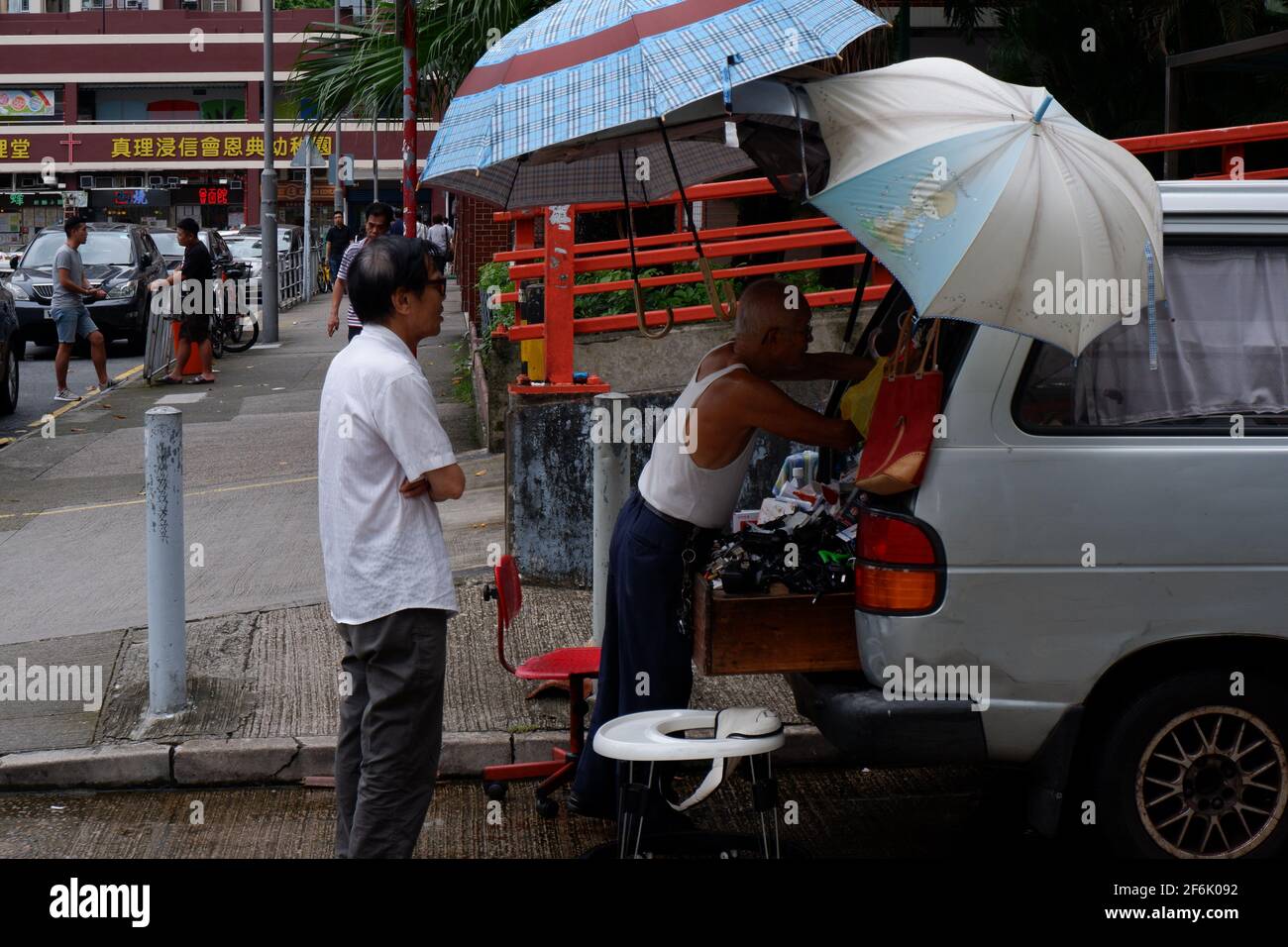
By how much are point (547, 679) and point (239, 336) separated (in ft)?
53.9

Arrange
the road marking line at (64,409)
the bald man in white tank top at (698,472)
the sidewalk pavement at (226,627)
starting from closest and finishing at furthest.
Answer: the bald man in white tank top at (698,472) < the sidewalk pavement at (226,627) < the road marking line at (64,409)

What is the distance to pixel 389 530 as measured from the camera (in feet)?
13.3

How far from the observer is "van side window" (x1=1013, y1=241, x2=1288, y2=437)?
167 inches

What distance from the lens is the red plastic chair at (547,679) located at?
17.0 feet

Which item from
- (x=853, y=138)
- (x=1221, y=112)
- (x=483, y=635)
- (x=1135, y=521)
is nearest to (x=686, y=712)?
(x=1135, y=521)

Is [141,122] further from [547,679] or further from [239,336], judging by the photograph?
[547,679]

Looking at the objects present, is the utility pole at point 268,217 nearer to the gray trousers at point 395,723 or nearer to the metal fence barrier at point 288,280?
the metal fence barrier at point 288,280

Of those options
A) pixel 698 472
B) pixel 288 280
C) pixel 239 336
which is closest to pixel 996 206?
pixel 698 472

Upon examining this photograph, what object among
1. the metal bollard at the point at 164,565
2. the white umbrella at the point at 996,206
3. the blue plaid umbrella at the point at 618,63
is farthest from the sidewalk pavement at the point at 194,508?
the white umbrella at the point at 996,206

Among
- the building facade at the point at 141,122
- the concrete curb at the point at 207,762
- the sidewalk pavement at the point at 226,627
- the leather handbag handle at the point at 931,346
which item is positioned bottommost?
the concrete curb at the point at 207,762

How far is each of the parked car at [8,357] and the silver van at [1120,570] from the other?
12462 mm

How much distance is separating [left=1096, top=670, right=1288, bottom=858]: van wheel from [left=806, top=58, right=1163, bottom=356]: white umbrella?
1232mm

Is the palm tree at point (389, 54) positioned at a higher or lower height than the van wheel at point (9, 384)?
higher

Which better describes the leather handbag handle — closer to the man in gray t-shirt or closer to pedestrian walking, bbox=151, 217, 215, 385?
the man in gray t-shirt
